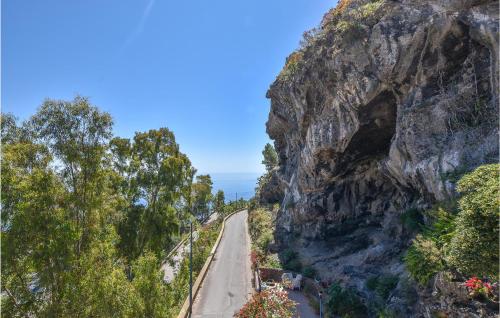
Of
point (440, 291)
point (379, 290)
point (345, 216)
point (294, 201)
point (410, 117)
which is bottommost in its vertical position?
point (379, 290)

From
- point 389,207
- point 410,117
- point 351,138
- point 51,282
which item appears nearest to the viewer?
point 51,282

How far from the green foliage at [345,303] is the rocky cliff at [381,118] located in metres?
1.69

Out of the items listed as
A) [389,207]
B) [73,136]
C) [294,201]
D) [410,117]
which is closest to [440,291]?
[410,117]

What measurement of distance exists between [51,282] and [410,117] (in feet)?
49.2

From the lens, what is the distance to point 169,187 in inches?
677

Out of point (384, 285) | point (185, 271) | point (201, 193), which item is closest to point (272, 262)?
point (185, 271)

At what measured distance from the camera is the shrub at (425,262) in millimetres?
9562

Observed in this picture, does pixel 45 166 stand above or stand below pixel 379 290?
above

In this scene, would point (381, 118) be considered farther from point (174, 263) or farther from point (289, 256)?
point (174, 263)

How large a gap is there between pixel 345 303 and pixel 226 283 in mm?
9892

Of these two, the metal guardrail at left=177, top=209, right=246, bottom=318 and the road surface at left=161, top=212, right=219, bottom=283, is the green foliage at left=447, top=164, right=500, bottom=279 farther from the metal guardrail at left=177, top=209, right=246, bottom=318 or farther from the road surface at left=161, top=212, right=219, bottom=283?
the road surface at left=161, top=212, right=219, bottom=283

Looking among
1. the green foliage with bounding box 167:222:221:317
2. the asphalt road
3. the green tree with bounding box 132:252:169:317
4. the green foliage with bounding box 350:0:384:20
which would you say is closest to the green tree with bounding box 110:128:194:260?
the green foliage with bounding box 167:222:221:317

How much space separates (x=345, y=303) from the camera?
14430 mm

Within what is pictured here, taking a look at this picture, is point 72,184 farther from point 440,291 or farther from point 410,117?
point 410,117
